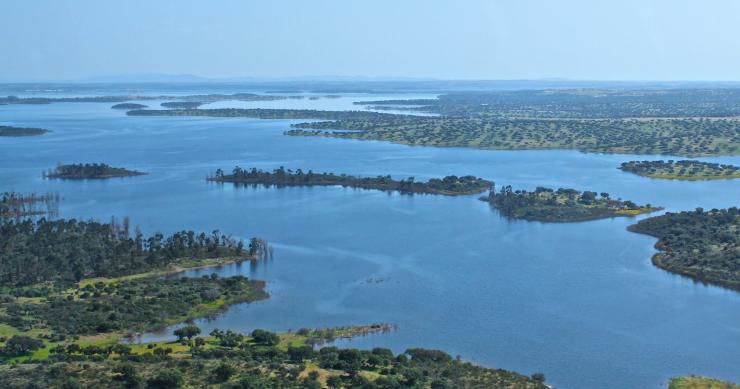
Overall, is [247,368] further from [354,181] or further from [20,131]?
[20,131]

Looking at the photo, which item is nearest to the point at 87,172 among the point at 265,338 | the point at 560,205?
the point at 560,205

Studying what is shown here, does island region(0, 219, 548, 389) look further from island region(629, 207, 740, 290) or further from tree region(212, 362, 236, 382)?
island region(629, 207, 740, 290)

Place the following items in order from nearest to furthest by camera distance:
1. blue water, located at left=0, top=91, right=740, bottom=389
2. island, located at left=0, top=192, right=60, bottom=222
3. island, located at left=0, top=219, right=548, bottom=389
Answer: island, located at left=0, top=219, right=548, bottom=389 < blue water, located at left=0, top=91, right=740, bottom=389 < island, located at left=0, top=192, right=60, bottom=222

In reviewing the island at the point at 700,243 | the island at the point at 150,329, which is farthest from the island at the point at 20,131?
the island at the point at 700,243

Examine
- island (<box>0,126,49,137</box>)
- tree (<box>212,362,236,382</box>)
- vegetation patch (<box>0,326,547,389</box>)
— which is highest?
tree (<box>212,362,236,382</box>)

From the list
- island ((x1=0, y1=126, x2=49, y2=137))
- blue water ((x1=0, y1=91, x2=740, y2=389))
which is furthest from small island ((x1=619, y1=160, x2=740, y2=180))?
island ((x1=0, y1=126, x2=49, y2=137))

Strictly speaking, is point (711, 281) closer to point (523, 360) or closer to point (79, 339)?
point (523, 360)

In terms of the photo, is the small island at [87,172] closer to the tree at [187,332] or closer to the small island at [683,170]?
the small island at [683,170]
